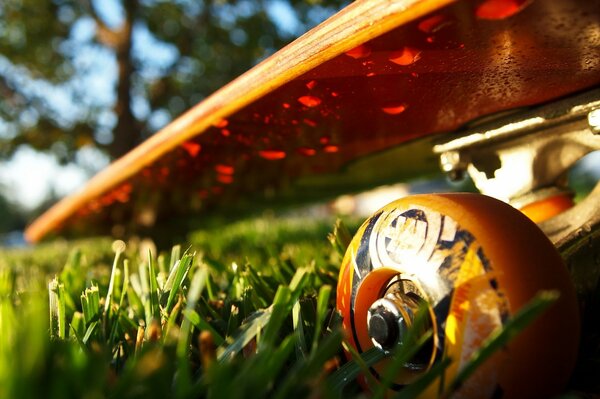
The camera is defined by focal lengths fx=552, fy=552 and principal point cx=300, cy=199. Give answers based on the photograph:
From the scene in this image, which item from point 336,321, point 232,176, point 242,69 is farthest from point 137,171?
point 242,69

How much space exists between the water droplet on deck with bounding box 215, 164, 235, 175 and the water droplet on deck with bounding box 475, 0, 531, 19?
49.3 inches

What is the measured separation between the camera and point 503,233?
68 cm

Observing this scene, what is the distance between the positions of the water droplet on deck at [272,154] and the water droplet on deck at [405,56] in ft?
2.65

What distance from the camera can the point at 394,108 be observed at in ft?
3.92

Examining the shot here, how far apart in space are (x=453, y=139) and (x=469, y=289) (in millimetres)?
697

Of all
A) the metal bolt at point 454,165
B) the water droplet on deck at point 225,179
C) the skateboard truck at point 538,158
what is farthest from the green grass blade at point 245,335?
the water droplet on deck at point 225,179

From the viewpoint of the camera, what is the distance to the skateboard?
0.65m

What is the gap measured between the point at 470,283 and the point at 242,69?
6.18 metres

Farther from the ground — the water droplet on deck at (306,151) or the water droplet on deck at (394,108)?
the water droplet on deck at (306,151)

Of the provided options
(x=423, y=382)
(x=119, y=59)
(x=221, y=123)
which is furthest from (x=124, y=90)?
(x=423, y=382)

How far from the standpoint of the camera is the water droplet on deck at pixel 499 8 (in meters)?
0.64

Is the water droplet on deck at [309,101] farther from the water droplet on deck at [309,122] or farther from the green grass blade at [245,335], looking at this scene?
the green grass blade at [245,335]

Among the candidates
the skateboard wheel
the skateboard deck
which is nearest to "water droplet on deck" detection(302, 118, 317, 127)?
the skateboard deck

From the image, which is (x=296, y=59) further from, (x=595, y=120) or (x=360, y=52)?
(x=595, y=120)
